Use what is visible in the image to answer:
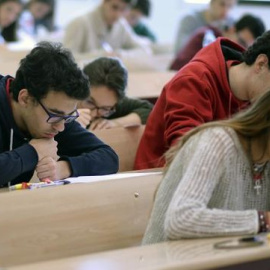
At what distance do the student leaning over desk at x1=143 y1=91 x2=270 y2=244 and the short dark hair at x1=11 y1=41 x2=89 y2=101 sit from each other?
0.55 meters

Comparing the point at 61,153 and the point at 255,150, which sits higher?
the point at 255,150

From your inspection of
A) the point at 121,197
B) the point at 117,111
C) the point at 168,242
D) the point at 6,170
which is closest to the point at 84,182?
the point at 121,197

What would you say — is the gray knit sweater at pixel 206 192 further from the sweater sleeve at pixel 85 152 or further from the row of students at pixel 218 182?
the sweater sleeve at pixel 85 152

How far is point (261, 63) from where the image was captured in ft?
8.79

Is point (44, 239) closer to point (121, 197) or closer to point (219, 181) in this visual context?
point (121, 197)

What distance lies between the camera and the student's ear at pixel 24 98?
2396mm

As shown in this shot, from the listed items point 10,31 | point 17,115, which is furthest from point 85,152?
point 10,31

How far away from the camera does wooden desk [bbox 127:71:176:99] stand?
4039 millimetres

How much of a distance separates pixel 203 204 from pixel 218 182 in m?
0.08

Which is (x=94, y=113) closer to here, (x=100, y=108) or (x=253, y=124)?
(x=100, y=108)

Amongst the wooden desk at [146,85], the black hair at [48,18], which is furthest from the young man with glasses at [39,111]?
the black hair at [48,18]

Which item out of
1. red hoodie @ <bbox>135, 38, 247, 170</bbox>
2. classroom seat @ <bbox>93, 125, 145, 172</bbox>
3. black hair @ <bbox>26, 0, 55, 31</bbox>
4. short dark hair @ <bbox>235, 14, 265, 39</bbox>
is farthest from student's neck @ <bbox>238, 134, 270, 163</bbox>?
black hair @ <bbox>26, 0, 55, 31</bbox>

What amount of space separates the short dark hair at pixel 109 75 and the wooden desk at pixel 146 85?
76 centimetres

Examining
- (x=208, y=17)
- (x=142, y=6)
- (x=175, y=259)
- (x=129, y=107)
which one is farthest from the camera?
(x=142, y=6)
